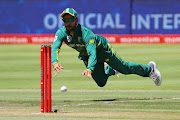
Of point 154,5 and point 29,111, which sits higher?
point 154,5

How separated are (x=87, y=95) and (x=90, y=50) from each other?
280 centimetres

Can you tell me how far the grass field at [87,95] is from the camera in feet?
29.8

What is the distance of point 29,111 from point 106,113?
1.41 metres

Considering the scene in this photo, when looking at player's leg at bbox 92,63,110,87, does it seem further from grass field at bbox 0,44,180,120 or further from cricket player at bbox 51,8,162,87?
grass field at bbox 0,44,180,120

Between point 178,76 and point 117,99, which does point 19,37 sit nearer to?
point 178,76

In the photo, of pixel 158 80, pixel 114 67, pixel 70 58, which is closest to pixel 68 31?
pixel 114 67

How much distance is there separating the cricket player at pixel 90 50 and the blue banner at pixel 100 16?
20336mm

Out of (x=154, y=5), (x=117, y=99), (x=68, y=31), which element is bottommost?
(x=117, y=99)

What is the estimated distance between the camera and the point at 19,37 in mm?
34188

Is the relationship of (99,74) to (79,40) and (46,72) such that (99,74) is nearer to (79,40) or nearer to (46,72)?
(79,40)

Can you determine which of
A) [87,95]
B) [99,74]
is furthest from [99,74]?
[87,95]

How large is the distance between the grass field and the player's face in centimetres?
152

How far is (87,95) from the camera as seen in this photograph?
41.0 ft

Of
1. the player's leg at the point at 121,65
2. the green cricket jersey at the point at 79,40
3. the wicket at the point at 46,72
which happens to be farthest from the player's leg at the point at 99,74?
the wicket at the point at 46,72
